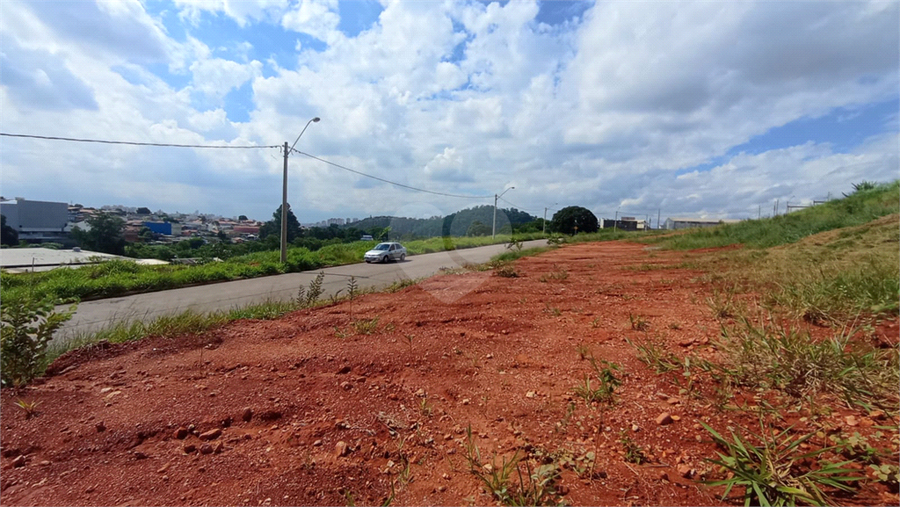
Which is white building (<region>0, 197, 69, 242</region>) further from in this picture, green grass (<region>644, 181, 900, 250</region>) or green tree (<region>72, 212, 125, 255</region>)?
green grass (<region>644, 181, 900, 250</region>)

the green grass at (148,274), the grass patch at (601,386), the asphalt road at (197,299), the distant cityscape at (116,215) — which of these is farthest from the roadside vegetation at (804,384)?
the distant cityscape at (116,215)

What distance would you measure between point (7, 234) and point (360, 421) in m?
13.9

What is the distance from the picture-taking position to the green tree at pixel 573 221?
43.6 meters

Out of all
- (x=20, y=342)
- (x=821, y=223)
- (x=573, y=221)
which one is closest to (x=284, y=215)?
(x=20, y=342)

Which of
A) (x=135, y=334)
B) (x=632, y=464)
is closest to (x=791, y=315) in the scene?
(x=632, y=464)

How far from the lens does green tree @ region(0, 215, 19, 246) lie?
9.59m

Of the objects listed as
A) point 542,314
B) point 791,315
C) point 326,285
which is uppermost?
point 791,315

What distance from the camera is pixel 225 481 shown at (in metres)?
1.79

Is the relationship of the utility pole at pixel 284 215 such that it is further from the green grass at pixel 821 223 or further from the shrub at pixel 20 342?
the green grass at pixel 821 223

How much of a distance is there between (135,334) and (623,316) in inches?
226

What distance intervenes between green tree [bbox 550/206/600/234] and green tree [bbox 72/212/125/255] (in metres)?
38.7

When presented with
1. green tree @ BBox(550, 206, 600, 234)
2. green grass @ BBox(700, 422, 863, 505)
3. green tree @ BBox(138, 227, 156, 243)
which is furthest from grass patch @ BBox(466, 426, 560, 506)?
green tree @ BBox(550, 206, 600, 234)

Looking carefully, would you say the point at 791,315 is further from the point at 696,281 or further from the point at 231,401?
the point at 231,401

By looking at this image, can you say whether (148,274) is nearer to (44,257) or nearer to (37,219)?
(37,219)
